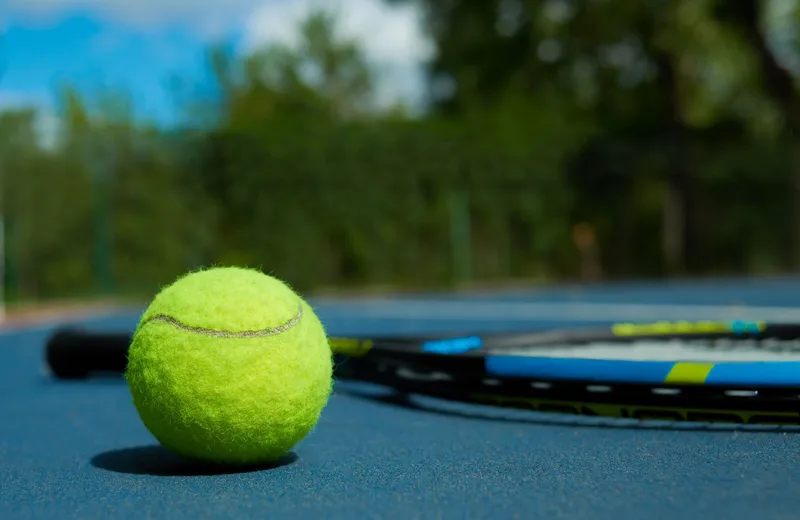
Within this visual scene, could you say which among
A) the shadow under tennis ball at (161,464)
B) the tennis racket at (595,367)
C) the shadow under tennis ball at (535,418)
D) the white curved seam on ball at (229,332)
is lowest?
the shadow under tennis ball at (535,418)

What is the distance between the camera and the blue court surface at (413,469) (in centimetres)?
223

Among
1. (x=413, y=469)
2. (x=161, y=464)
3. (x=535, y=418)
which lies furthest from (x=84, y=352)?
(x=413, y=469)

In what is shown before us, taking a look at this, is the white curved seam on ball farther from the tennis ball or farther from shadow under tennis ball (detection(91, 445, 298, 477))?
shadow under tennis ball (detection(91, 445, 298, 477))

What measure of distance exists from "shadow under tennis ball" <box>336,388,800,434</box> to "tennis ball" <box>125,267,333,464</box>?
1.00 meters

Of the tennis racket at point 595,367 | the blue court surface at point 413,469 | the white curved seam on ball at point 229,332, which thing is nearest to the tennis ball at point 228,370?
the white curved seam on ball at point 229,332

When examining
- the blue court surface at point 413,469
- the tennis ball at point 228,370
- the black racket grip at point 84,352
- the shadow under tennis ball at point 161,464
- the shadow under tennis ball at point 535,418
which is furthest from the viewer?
the black racket grip at point 84,352

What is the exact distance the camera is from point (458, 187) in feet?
52.9

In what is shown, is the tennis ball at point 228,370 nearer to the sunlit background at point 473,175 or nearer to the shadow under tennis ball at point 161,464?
the shadow under tennis ball at point 161,464

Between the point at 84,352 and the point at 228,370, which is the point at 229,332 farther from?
the point at 84,352

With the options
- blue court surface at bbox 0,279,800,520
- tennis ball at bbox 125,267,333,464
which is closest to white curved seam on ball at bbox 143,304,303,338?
tennis ball at bbox 125,267,333,464

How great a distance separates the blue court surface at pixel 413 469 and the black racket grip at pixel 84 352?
13.7 inches

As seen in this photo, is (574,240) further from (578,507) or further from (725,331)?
(578,507)

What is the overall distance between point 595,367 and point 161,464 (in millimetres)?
1338

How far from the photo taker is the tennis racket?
283cm
